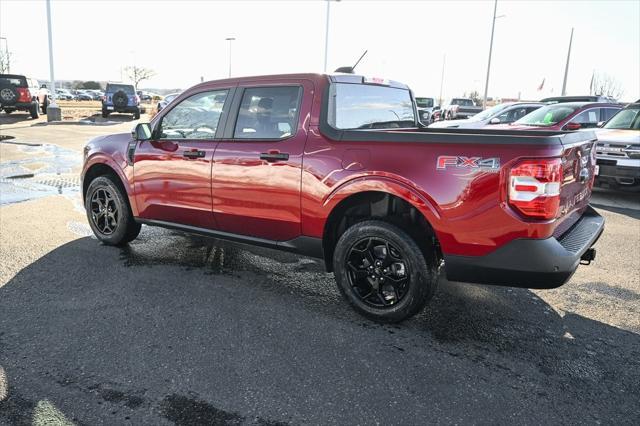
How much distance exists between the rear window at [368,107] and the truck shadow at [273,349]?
4.75 feet

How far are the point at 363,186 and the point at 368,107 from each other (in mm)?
1077

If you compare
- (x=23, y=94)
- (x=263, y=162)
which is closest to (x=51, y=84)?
(x=23, y=94)

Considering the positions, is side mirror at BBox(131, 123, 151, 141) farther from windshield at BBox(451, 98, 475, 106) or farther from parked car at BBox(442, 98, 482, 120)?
windshield at BBox(451, 98, 475, 106)

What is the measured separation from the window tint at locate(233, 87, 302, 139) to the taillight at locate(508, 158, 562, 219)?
5.59 ft

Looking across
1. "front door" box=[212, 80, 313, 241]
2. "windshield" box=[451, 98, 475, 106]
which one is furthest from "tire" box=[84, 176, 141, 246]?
"windshield" box=[451, 98, 475, 106]

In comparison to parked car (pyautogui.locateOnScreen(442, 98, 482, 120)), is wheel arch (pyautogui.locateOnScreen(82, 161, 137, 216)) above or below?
below

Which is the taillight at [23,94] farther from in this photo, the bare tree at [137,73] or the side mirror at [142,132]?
the bare tree at [137,73]

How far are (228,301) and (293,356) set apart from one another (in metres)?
1.03

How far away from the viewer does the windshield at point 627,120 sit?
30.5 ft

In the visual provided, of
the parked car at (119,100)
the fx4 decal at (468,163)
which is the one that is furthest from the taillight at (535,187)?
the parked car at (119,100)

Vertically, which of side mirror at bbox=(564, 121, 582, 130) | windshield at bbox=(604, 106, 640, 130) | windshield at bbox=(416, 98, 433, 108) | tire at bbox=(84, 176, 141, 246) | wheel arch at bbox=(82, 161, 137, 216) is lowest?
tire at bbox=(84, 176, 141, 246)

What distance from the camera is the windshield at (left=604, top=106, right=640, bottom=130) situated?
9.29 metres

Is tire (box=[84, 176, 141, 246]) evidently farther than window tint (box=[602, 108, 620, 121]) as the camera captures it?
No

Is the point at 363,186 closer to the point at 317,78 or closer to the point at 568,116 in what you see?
the point at 317,78
